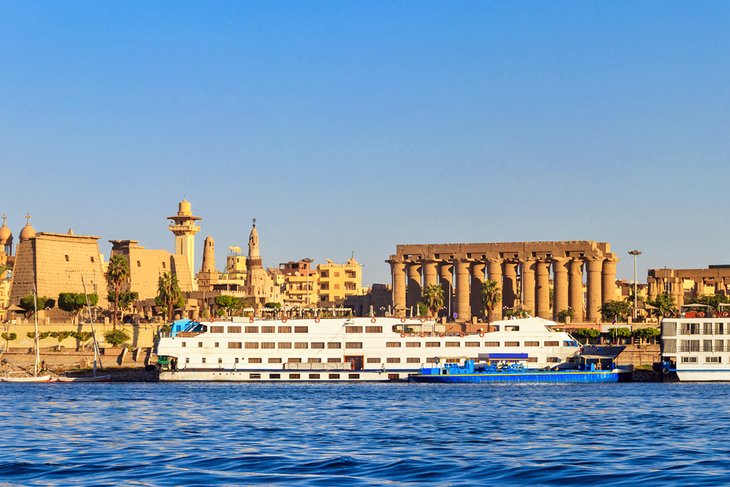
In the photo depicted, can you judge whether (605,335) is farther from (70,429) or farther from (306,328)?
(70,429)

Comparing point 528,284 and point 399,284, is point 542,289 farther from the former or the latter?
point 399,284

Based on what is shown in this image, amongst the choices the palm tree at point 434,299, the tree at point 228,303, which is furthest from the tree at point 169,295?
the palm tree at point 434,299

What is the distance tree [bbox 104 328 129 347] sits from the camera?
151 meters

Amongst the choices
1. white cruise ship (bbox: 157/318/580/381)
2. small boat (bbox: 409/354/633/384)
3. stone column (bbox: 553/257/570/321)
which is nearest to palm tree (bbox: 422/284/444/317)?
stone column (bbox: 553/257/570/321)

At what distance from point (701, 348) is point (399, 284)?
246 feet

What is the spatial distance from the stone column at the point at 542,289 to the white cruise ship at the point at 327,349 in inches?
2246

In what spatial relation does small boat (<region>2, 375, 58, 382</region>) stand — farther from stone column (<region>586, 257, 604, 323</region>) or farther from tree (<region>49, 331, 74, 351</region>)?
stone column (<region>586, 257, 604, 323</region>)

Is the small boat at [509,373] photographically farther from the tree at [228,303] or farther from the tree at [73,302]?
the tree at [228,303]

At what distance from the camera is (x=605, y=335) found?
15562cm

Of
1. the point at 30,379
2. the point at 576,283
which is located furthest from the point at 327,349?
the point at 576,283

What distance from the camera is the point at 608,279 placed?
607ft

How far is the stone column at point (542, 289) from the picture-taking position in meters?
182

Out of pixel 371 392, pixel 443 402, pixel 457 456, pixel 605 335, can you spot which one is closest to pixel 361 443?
Answer: pixel 457 456

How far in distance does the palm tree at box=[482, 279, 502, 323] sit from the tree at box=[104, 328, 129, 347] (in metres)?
46.7
